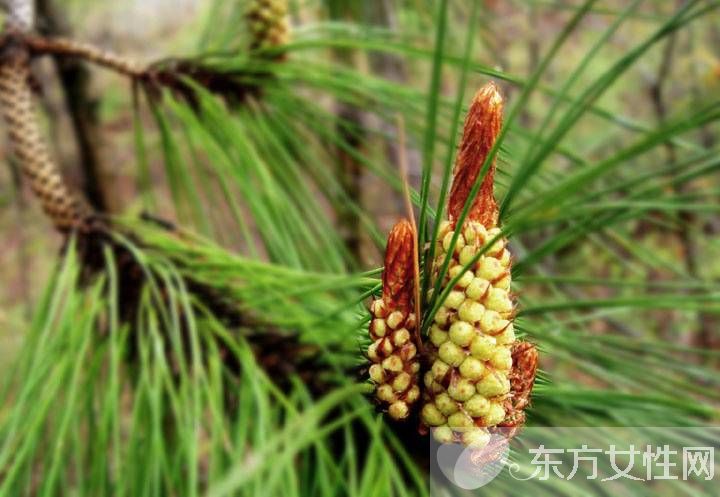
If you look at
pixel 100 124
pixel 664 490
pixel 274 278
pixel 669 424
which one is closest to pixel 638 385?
pixel 669 424

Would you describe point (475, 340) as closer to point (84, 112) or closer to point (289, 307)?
point (289, 307)

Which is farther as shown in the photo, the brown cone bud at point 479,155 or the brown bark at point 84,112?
the brown bark at point 84,112

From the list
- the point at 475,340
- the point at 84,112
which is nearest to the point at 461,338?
the point at 475,340

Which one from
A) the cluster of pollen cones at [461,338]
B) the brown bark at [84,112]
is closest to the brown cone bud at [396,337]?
the cluster of pollen cones at [461,338]

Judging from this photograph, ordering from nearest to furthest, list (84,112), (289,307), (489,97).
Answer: (489,97), (289,307), (84,112)

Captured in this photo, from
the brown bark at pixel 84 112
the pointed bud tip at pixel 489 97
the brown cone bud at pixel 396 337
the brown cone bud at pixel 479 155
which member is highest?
the brown bark at pixel 84 112

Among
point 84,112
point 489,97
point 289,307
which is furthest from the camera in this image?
point 84,112

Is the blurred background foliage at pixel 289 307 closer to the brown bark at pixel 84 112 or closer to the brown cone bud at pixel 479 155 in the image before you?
the brown cone bud at pixel 479 155

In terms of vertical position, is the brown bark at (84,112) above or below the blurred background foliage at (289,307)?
Result: above

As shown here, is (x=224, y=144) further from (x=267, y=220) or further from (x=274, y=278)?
(x=274, y=278)
